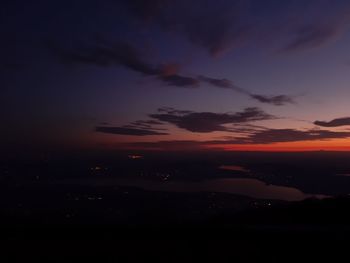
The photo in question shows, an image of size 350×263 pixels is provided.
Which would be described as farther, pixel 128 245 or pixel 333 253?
pixel 128 245

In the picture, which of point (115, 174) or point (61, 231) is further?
point (115, 174)

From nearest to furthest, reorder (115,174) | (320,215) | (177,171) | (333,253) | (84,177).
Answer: (333,253) < (320,215) < (84,177) < (115,174) < (177,171)

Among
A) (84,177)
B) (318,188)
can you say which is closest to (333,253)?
(318,188)

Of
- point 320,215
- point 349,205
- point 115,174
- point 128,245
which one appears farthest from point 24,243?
point 115,174

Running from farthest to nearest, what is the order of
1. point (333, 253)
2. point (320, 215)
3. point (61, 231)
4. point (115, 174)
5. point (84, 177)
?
point (115, 174)
point (84, 177)
point (320, 215)
point (61, 231)
point (333, 253)

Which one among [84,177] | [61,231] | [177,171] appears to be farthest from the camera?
[177,171]

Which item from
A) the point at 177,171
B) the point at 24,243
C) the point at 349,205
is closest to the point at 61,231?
the point at 24,243

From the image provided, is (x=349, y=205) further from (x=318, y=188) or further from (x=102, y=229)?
(x=318, y=188)

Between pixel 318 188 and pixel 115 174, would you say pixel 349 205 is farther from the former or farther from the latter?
pixel 115 174
